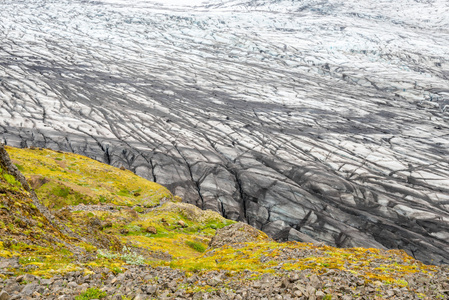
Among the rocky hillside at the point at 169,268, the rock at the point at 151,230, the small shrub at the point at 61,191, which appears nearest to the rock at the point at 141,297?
the rocky hillside at the point at 169,268

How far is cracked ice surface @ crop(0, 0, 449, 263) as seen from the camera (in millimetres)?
44531

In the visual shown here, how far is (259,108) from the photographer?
7906cm

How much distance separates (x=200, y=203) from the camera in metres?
44.2

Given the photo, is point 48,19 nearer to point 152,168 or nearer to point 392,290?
point 152,168

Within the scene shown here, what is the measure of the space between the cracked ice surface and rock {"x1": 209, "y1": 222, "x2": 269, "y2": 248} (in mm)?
15949

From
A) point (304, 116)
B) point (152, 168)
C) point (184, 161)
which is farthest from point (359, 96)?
point (152, 168)

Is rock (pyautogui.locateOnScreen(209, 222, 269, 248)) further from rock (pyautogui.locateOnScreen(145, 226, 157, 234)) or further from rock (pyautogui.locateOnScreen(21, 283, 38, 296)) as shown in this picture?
rock (pyautogui.locateOnScreen(21, 283, 38, 296))

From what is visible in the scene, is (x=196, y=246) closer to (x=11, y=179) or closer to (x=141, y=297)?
(x=11, y=179)

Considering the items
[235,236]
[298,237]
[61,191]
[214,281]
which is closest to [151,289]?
[214,281]

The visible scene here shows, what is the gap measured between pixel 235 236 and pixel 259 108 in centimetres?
6081

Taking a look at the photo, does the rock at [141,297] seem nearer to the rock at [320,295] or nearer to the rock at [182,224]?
the rock at [320,295]

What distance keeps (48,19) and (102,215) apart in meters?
140

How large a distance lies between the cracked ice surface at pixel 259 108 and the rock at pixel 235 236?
15949mm

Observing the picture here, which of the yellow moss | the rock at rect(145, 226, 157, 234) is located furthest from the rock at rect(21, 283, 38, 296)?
the yellow moss
